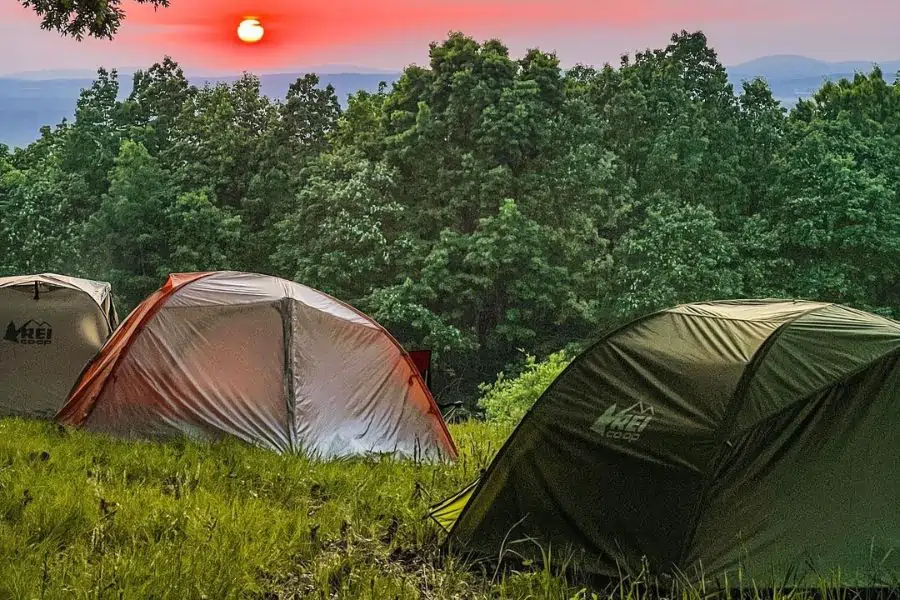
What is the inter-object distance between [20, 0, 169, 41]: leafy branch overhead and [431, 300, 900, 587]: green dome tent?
4.29 m

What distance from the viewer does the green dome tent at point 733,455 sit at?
3660 millimetres

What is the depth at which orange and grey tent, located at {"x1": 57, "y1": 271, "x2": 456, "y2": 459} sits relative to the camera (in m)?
7.20

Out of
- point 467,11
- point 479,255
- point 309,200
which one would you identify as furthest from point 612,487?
point 467,11

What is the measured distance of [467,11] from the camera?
1762 inches

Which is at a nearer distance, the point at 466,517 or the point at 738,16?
the point at 466,517

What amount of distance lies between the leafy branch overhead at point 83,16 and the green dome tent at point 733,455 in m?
4.29

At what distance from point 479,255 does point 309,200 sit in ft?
20.1

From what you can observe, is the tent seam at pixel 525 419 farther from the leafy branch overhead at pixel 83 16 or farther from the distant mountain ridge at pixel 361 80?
the distant mountain ridge at pixel 361 80

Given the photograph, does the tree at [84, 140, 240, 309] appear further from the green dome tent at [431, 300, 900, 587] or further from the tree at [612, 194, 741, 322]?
the green dome tent at [431, 300, 900, 587]

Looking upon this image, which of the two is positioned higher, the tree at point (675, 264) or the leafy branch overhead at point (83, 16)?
the leafy branch overhead at point (83, 16)

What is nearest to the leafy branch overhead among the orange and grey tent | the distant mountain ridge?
the orange and grey tent

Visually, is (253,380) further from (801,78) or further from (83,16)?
(801,78)

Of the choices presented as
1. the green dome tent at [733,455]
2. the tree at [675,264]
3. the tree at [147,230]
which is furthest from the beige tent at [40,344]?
the tree at [147,230]

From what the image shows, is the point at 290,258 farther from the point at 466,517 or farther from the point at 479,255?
the point at 466,517
